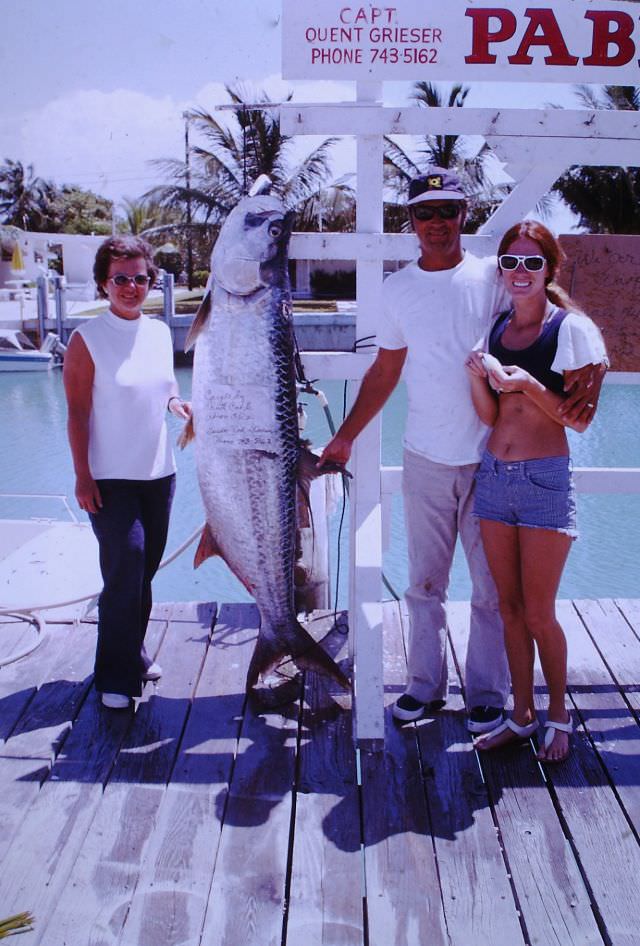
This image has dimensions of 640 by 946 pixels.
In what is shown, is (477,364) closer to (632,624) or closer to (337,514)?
(632,624)

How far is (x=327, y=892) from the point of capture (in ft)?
8.41

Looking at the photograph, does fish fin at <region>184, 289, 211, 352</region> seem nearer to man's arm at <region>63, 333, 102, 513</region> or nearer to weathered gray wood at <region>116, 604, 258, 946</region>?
man's arm at <region>63, 333, 102, 513</region>

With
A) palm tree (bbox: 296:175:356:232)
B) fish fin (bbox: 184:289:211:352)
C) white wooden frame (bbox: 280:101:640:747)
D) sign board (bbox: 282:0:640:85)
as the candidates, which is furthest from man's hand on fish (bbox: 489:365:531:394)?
palm tree (bbox: 296:175:356:232)

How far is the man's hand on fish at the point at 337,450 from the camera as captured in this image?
11.2ft

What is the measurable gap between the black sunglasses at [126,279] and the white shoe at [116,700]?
1611 mm

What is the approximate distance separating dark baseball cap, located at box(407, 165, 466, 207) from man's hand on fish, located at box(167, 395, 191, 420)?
113cm

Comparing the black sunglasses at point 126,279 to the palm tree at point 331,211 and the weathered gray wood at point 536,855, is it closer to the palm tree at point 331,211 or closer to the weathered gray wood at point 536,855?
the weathered gray wood at point 536,855

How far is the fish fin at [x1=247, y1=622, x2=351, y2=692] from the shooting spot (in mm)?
3266

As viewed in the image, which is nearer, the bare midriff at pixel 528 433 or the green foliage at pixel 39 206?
the bare midriff at pixel 528 433

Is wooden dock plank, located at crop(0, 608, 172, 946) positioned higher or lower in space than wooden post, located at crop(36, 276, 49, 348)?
lower

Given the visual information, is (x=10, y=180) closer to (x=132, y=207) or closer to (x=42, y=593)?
(x=132, y=207)

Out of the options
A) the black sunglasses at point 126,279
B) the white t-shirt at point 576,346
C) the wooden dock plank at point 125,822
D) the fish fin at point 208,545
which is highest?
the black sunglasses at point 126,279

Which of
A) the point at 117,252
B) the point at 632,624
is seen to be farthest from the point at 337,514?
the point at 117,252

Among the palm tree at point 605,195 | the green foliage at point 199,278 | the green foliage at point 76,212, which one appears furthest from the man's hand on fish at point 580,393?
the green foliage at point 76,212
